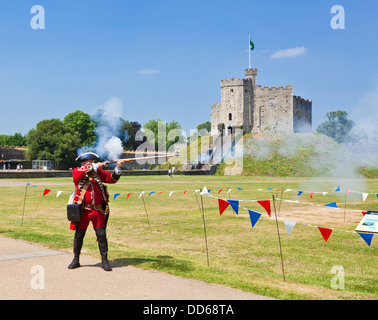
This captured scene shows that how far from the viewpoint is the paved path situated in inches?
240

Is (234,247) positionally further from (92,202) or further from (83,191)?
(83,191)

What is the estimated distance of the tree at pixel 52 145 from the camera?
7481 centimetres

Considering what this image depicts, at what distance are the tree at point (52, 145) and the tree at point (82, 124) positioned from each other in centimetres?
1548

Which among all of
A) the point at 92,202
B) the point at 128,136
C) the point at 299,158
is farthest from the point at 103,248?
the point at 128,136

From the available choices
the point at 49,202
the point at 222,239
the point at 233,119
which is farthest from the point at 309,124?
the point at 222,239

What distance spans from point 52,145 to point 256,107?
45345mm

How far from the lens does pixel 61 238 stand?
10.8m

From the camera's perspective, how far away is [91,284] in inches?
263

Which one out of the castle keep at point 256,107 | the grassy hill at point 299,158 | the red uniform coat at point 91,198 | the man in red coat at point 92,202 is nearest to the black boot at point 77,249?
the man in red coat at point 92,202

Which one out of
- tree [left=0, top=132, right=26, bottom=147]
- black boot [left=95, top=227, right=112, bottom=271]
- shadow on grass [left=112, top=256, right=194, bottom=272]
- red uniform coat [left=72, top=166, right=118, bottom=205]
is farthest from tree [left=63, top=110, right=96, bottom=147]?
black boot [left=95, top=227, right=112, bottom=271]

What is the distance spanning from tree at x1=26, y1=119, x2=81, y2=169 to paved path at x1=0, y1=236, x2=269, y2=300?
228ft

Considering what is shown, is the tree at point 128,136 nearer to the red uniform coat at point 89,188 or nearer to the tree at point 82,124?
the tree at point 82,124

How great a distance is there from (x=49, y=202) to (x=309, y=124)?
3400 inches
